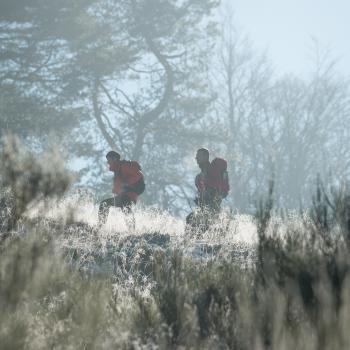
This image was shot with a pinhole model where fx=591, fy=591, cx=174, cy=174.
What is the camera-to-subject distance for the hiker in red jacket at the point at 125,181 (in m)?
9.74

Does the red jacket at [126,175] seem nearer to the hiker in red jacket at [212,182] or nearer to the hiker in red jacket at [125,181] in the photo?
the hiker in red jacket at [125,181]

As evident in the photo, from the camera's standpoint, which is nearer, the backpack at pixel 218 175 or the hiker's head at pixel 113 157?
the backpack at pixel 218 175

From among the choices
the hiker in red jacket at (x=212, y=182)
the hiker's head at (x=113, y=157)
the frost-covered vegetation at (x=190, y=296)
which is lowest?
the frost-covered vegetation at (x=190, y=296)

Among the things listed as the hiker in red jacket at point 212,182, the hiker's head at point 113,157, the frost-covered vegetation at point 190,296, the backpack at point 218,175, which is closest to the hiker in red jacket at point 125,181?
the hiker's head at point 113,157

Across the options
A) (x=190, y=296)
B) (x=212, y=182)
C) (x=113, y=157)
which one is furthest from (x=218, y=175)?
(x=190, y=296)

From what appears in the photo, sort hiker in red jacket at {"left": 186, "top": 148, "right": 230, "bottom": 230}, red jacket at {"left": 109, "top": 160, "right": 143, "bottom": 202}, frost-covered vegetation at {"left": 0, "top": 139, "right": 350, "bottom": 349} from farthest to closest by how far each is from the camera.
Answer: red jacket at {"left": 109, "top": 160, "right": 143, "bottom": 202}
hiker in red jacket at {"left": 186, "top": 148, "right": 230, "bottom": 230}
frost-covered vegetation at {"left": 0, "top": 139, "right": 350, "bottom": 349}

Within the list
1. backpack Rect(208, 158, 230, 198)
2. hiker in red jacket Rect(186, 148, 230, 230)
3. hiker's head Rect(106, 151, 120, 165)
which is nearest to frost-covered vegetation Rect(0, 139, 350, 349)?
hiker in red jacket Rect(186, 148, 230, 230)

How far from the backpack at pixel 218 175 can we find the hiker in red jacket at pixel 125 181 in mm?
1172

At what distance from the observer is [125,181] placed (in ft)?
32.1

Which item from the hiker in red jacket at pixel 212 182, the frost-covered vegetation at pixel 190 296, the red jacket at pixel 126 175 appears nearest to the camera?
the frost-covered vegetation at pixel 190 296

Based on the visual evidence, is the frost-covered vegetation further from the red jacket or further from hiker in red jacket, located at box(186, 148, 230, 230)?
the red jacket

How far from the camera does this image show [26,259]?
4.48 m

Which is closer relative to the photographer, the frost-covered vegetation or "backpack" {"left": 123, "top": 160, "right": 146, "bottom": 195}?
the frost-covered vegetation

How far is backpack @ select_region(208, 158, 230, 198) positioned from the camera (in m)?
9.40
